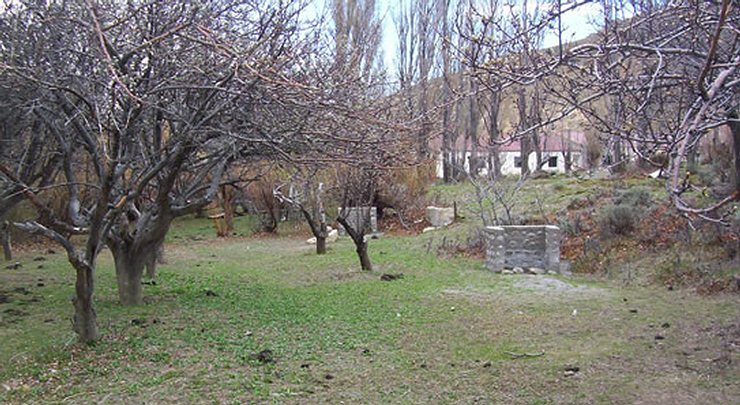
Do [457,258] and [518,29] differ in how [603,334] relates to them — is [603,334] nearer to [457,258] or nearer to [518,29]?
[518,29]

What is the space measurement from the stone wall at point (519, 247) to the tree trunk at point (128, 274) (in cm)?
565

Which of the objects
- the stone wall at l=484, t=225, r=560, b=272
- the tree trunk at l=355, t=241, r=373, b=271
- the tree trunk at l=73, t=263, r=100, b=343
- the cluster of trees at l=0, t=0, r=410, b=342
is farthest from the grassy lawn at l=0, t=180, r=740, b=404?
the cluster of trees at l=0, t=0, r=410, b=342

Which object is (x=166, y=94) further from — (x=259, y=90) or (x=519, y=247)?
(x=519, y=247)

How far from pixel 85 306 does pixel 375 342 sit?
2.54m

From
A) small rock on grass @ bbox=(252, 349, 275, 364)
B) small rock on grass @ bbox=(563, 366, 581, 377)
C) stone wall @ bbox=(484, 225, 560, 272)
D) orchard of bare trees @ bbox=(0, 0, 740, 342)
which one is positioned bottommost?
small rock on grass @ bbox=(563, 366, 581, 377)

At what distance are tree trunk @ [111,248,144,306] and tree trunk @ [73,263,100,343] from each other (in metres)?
1.63

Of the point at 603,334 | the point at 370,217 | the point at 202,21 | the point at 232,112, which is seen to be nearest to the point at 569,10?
the point at 202,21

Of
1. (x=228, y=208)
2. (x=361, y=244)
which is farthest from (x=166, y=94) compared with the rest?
(x=228, y=208)

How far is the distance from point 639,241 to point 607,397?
6.94 m

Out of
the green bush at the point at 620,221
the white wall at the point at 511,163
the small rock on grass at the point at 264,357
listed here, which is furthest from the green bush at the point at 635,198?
the small rock on grass at the point at 264,357

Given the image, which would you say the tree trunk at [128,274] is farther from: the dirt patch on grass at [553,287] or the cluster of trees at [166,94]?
the dirt patch on grass at [553,287]

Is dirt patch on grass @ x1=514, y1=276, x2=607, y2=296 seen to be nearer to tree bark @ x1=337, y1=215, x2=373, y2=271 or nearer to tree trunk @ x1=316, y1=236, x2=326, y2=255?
tree bark @ x1=337, y1=215, x2=373, y2=271

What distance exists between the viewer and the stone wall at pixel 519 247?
10.6 meters

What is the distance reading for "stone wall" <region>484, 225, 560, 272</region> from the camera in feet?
34.8
